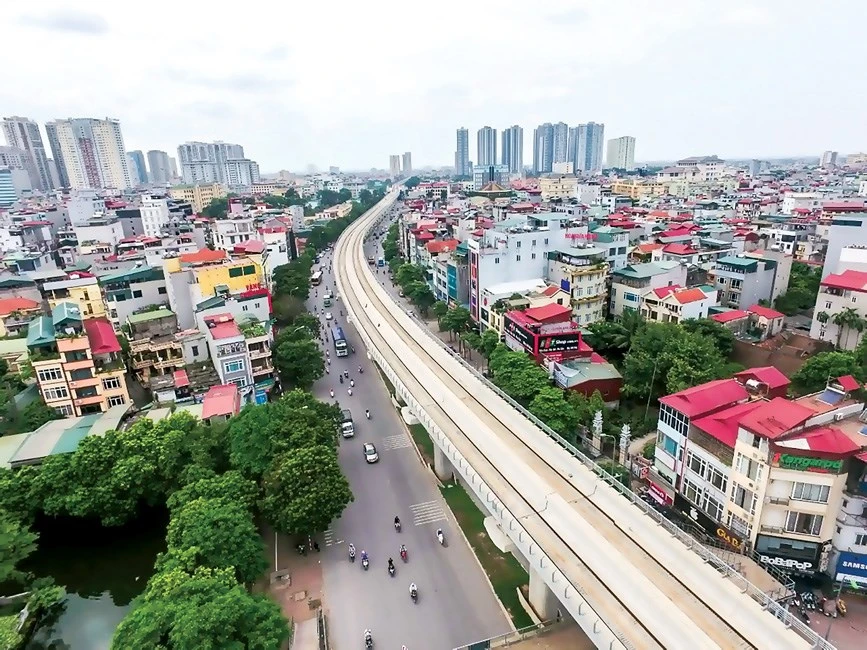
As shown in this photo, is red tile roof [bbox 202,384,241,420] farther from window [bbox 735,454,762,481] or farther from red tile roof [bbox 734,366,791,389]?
red tile roof [bbox 734,366,791,389]

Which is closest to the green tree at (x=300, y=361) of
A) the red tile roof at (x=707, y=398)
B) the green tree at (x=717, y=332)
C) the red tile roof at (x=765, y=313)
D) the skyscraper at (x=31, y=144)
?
the red tile roof at (x=707, y=398)

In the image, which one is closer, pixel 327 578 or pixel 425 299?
pixel 327 578

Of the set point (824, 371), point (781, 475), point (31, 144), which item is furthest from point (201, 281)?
point (31, 144)

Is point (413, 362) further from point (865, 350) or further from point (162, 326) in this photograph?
point (865, 350)

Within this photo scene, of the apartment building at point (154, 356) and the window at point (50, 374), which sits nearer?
the window at point (50, 374)

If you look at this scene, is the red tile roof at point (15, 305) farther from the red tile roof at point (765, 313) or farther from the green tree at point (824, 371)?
the red tile roof at point (765, 313)

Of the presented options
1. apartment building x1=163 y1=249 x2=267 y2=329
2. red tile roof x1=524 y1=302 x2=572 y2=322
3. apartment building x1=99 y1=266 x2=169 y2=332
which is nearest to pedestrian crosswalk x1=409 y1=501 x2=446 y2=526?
red tile roof x1=524 y1=302 x2=572 y2=322

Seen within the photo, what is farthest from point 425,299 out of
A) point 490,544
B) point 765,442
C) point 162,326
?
point 765,442
